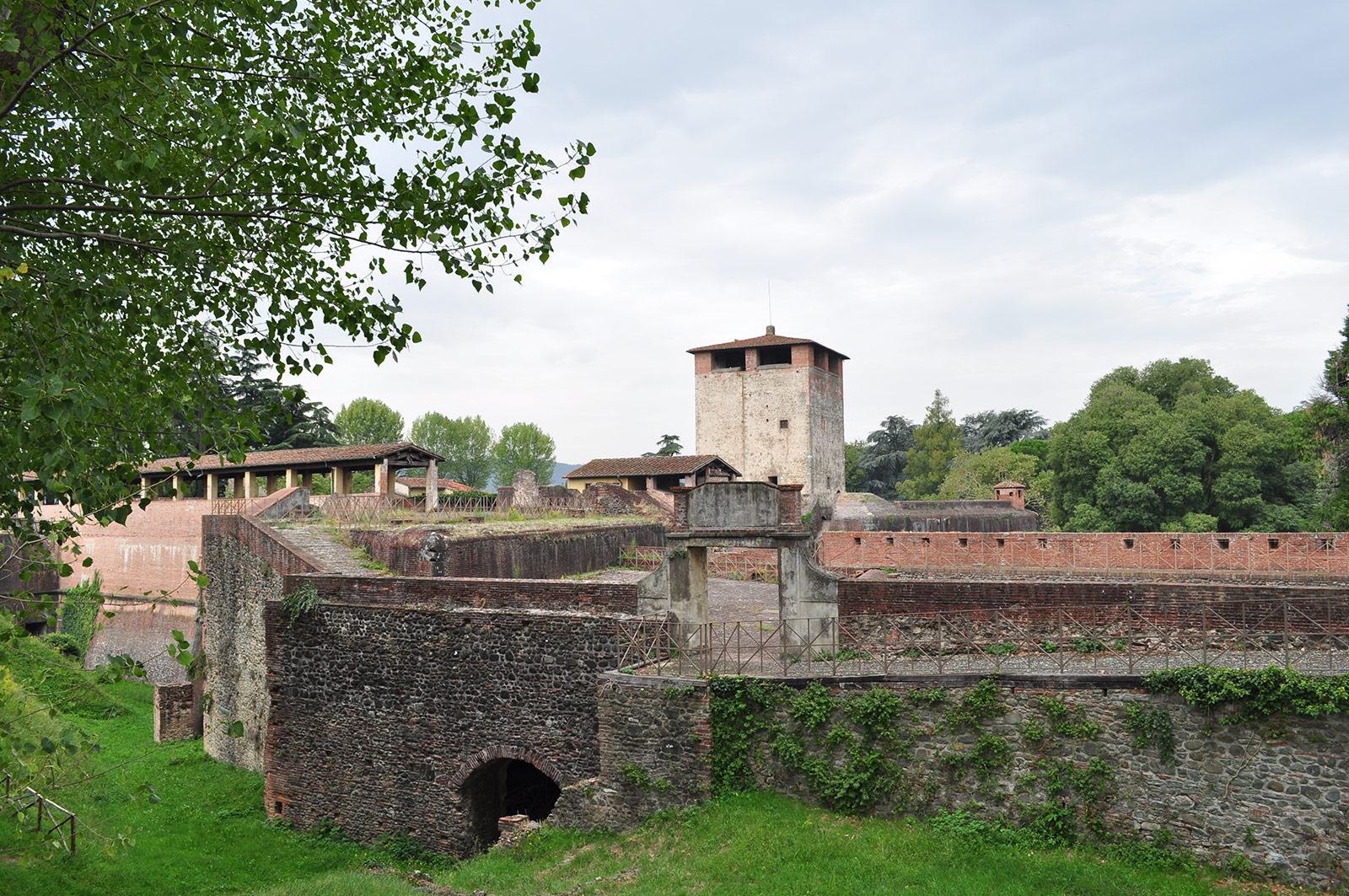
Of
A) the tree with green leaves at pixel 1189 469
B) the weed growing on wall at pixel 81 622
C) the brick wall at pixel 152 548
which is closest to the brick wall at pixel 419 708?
the brick wall at pixel 152 548

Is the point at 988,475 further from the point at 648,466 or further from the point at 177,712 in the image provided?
the point at 177,712

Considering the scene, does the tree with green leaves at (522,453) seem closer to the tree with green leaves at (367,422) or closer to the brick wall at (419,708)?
the tree with green leaves at (367,422)

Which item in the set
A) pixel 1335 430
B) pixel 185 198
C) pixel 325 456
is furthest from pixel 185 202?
pixel 1335 430

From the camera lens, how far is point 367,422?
196 feet

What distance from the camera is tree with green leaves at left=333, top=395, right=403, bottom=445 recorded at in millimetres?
59156

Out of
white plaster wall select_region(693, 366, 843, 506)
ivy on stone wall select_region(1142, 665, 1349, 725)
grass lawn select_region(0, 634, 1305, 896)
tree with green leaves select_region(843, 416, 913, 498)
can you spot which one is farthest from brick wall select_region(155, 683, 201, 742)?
tree with green leaves select_region(843, 416, 913, 498)

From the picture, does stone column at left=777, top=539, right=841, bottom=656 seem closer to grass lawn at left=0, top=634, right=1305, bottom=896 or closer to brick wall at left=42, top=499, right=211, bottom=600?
grass lawn at left=0, top=634, right=1305, bottom=896

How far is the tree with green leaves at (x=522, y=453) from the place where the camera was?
70.4m

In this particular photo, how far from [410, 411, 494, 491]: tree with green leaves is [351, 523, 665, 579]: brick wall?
45.5m

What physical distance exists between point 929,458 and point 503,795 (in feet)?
175

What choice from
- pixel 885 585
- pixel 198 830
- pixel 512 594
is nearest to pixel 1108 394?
pixel 885 585

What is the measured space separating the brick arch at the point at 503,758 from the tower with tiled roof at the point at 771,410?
31.7 meters

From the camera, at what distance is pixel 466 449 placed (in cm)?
6994

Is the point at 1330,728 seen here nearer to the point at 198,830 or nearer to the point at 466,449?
the point at 198,830
